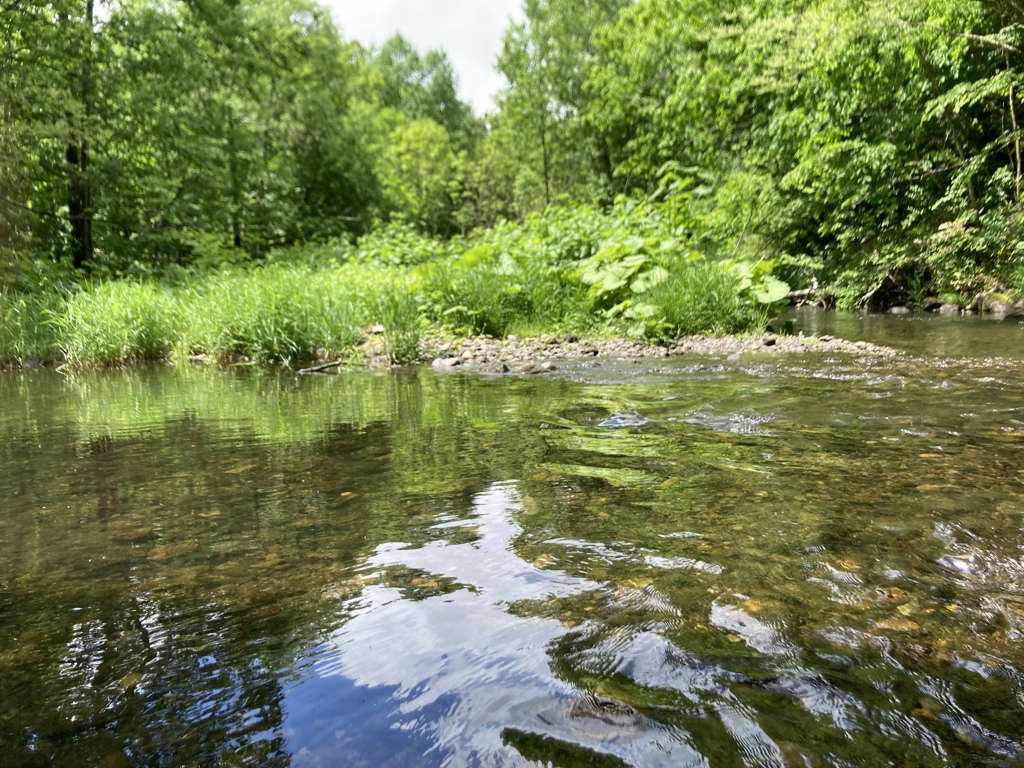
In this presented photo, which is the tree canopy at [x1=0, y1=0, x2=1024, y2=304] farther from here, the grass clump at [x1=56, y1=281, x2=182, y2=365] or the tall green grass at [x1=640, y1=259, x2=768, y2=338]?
the tall green grass at [x1=640, y1=259, x2=768, y2=338]

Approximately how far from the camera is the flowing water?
1.02m

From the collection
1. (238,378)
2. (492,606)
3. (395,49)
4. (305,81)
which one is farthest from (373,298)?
(395,49)

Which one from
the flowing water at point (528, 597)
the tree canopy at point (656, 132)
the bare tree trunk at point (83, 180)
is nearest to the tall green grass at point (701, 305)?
the flowing water at point (528, 597)

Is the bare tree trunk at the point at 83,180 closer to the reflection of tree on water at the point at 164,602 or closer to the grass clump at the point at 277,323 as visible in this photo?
the grass clump at the point at 277,323

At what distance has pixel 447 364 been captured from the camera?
21.5 ft

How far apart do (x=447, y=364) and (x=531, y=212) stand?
26.3 feet

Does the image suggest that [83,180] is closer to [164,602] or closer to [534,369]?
[534,369]

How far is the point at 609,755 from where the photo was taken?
0.96m

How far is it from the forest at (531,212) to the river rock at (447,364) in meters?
0.40

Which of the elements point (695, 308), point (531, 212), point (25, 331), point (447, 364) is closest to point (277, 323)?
point (447, 364)

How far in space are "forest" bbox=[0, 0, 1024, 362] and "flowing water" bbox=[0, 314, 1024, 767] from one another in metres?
4.47

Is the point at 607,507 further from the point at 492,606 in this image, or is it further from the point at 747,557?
the point at 492,606

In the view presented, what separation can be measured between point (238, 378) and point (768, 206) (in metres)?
11.5

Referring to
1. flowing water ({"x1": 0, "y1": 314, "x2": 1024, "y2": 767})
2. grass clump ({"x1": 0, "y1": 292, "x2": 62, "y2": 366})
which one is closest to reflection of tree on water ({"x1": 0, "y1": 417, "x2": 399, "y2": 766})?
flowing water ({"x1": 0, "y1": 314, "x2": 1024, "y2": 767})
